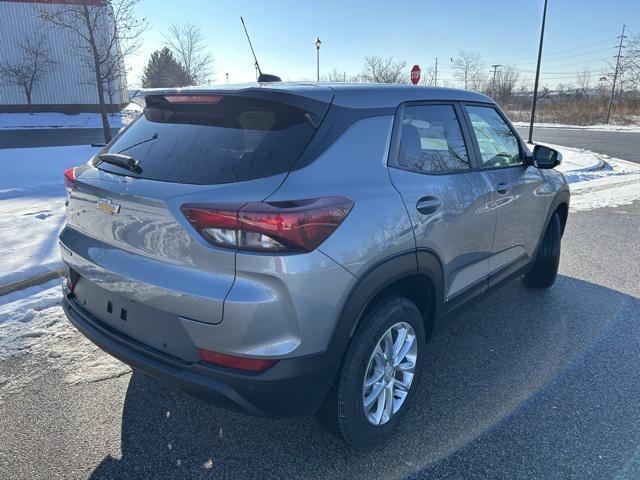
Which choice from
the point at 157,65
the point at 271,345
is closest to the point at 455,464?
the point at 271,345

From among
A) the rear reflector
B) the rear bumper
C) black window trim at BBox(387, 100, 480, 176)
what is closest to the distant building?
black window trim at BBox(387, 100, 480, 176)

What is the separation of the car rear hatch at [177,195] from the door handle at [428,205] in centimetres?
70

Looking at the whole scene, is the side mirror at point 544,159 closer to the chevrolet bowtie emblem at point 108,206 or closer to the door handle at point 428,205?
the door handle at point 428,205

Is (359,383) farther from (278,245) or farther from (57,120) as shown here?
(57,120)

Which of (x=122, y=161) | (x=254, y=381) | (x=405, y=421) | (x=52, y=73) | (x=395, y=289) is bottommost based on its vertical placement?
(x=405, y=421)

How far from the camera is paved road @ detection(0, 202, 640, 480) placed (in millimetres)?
2294

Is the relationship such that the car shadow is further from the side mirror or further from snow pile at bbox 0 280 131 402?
the side mirror

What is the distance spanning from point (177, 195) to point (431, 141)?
1.52 metres

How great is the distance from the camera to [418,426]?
263 cm

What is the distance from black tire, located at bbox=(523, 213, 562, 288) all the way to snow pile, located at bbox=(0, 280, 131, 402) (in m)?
3.58

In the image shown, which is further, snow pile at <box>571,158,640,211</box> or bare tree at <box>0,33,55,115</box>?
bare tree at <box>0,33,55,115</box>

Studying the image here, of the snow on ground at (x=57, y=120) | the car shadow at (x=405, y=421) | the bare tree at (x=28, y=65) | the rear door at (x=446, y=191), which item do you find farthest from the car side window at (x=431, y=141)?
the bare tree at (x=28, y=65)

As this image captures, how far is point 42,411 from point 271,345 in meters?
1.64

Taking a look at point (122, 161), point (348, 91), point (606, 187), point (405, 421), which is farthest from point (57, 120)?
point (405, 421)
